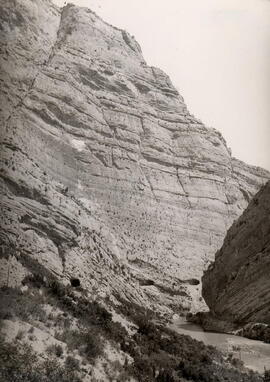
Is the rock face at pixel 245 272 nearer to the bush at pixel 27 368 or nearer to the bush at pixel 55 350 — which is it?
the bush at pixel 55 350

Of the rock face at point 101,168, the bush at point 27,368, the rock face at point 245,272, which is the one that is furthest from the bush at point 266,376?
the rock face at point 101,168

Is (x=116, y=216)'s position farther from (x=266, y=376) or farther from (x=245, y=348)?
(x=266, y=376)

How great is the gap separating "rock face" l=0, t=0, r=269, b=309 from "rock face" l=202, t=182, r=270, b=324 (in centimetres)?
186

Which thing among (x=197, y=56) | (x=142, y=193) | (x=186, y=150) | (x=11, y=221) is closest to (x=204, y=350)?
(x=11, y=221)

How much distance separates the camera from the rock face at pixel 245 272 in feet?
36.2

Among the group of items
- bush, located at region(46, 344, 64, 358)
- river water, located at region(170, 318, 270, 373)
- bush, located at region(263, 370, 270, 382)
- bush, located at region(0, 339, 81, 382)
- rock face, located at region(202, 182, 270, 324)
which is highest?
rock face, located at region(202, 182, 270, 324)

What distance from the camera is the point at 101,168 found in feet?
58.3

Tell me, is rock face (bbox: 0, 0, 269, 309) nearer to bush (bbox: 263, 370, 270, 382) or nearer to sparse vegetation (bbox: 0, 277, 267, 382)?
sparse vegetation (bbox: 0, 277, 267, 382)

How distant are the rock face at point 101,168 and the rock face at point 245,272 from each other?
1.86 m

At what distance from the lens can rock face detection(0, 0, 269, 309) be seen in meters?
10.3

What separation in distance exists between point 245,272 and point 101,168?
24.2 feet

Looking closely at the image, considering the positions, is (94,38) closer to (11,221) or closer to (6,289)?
(11,221)

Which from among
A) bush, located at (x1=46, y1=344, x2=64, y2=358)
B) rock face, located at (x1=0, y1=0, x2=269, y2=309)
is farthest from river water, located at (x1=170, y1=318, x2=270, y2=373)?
bush, located at (x1=46, y1=344, x2=64, y2=358)

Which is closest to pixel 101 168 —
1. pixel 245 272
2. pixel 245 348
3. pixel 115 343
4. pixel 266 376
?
pixel 245 272
